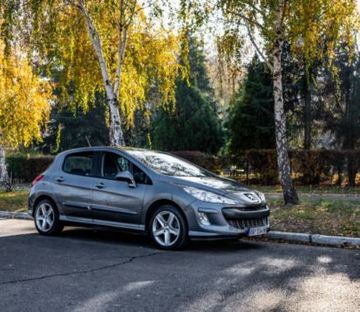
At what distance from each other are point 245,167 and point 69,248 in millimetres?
14375

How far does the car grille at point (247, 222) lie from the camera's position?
7.92 metres

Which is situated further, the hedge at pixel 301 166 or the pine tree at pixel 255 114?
the pine tree at pixel 255 114

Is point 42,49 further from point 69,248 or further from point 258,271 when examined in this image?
point 258,271

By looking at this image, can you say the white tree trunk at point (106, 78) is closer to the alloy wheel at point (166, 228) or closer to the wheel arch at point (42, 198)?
the wheel arch at point (42, 198)

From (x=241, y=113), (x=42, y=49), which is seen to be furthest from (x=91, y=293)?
(x=241, y=113)

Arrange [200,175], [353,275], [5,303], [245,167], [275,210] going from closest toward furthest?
1. [5,303]
2. [353,275]
3. [200,175]
4. [275,210]
5. [245,167]

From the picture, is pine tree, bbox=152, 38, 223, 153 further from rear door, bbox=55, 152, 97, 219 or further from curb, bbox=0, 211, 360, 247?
curb, bbox=0, 211, 360, 247

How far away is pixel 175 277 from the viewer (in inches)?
246

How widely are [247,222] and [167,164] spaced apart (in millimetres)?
1804

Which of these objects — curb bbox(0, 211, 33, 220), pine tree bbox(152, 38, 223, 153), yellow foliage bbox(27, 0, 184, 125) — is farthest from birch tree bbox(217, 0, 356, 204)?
pine tree bbox(152, 38, 223, 153)

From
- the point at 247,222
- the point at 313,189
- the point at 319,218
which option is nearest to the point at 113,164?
the point at 247,222

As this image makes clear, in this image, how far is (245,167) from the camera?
21984mm

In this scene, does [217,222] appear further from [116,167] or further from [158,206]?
[116,167]

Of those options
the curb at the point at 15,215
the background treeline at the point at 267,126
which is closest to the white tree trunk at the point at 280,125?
the background treeline at the point at 267,126
